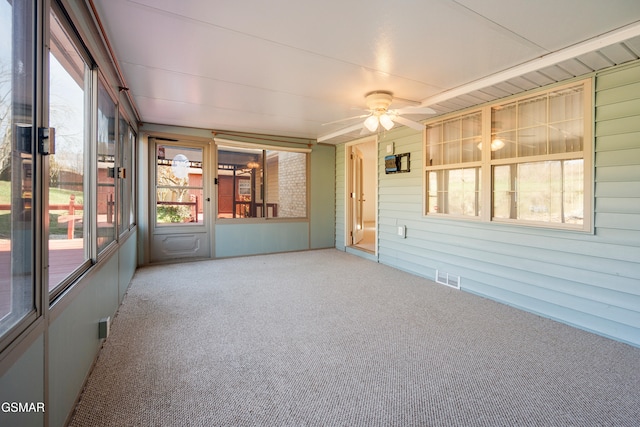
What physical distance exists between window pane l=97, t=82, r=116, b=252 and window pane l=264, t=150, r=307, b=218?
3.13 metres

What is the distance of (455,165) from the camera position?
3.92 metres

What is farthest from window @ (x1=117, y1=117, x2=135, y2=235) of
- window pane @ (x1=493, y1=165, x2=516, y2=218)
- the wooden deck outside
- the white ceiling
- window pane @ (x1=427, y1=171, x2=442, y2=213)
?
window pane @ (x1=493, y1=165, x2=516, y2=218)

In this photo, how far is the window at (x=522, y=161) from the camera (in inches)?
111

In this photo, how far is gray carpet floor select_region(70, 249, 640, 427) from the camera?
5.31 ft

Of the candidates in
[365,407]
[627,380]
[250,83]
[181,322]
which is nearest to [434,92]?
[250,83]

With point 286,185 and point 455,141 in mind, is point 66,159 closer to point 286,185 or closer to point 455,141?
point 455,141

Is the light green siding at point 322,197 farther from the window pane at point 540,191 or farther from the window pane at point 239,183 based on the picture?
the window pane at point 540,191

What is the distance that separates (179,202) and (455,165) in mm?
4395

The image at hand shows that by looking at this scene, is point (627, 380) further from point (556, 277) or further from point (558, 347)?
point (556, 277)

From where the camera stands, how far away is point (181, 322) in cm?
274

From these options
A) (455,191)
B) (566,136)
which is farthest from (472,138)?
(566,136)

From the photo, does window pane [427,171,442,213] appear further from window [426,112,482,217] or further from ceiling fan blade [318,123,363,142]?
ceiling fan blade [318,123,363,142]

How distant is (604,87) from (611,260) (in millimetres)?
1513

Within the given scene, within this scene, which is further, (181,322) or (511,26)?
(181,322)
